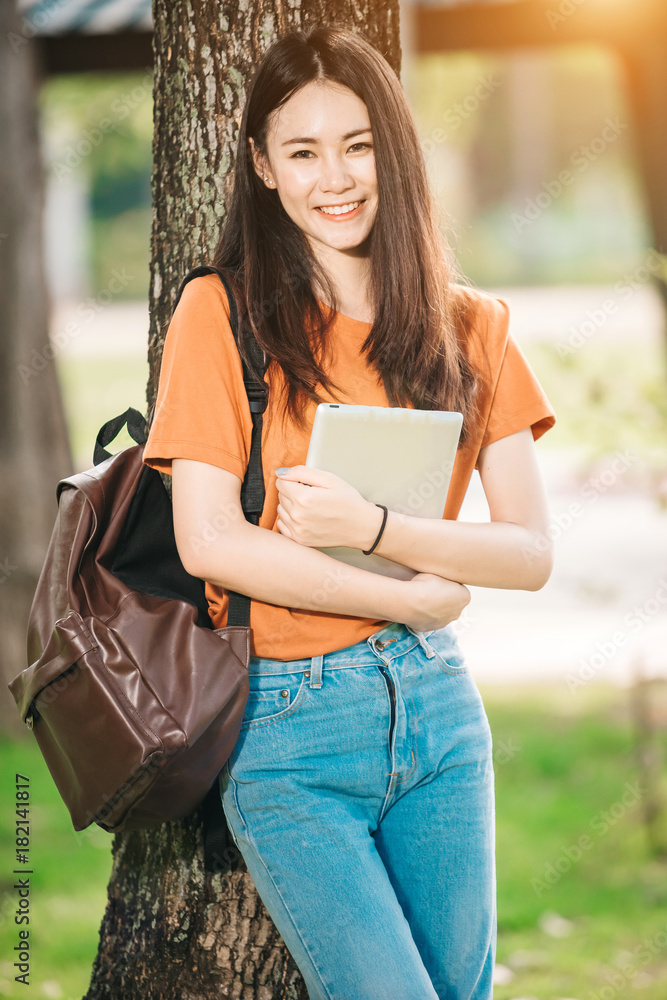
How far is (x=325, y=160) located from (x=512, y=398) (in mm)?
589

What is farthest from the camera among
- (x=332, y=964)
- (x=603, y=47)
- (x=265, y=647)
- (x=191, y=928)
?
(x=603, y=47)

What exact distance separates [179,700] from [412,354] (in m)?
0.77

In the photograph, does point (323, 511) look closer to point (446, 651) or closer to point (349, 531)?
point (349, 531)

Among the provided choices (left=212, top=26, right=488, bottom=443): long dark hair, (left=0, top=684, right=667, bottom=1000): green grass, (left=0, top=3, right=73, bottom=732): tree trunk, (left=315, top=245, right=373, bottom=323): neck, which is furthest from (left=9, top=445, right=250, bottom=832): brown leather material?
(left=0, top=3, right=73, bottom=732): tree trunk

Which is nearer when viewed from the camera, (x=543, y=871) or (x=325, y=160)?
(x=325, y=160)

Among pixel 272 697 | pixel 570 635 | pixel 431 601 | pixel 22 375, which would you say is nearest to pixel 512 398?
pixel 431 601

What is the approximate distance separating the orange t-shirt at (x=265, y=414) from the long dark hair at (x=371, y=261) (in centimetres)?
3

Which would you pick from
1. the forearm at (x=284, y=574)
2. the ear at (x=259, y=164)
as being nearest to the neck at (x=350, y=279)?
the ear at (x=259, y=164)

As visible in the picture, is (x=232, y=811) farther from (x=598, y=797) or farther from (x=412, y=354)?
(x=598, y=797)

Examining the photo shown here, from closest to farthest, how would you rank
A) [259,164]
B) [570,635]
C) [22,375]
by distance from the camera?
[259,164] → [22,375] → [570,635]

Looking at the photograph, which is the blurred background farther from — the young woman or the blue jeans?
the blue jeans

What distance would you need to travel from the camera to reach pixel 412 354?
179 cm

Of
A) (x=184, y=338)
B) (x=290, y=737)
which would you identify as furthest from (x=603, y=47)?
(x=290, y=737)

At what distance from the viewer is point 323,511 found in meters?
1.61
